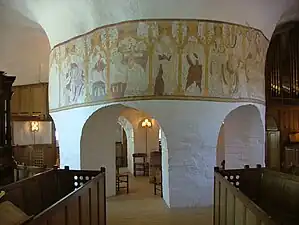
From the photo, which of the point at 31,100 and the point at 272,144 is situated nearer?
the point at 272,144

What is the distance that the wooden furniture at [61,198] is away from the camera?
370cm

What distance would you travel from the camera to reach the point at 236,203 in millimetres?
4426

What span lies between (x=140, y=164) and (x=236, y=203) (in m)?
11.3

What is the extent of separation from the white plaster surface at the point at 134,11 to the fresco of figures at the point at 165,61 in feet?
0.65

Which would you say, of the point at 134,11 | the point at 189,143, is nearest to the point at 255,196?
the point at 189,143

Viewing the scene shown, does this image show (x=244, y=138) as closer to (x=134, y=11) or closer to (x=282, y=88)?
(x=282, y=88)

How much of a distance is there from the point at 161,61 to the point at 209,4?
1671 mm

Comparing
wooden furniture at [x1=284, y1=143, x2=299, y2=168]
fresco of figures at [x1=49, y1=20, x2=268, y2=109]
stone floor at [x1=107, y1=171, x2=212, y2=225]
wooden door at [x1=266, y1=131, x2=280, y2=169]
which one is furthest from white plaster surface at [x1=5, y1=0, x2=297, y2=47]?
wooden furniture at [x1=284, y1=143, x2=299, y2=168]

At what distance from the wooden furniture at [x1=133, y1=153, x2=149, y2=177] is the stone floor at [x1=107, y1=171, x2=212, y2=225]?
15.1ft

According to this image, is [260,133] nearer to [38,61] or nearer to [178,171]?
[178,171]

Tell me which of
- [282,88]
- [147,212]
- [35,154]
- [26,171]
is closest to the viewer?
[26,171]

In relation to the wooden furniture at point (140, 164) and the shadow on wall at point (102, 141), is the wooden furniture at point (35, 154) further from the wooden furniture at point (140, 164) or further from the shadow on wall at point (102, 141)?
the shadow on wall at point (102, 141)

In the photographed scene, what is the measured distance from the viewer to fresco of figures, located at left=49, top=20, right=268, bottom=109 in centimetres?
901

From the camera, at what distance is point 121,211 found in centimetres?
879
